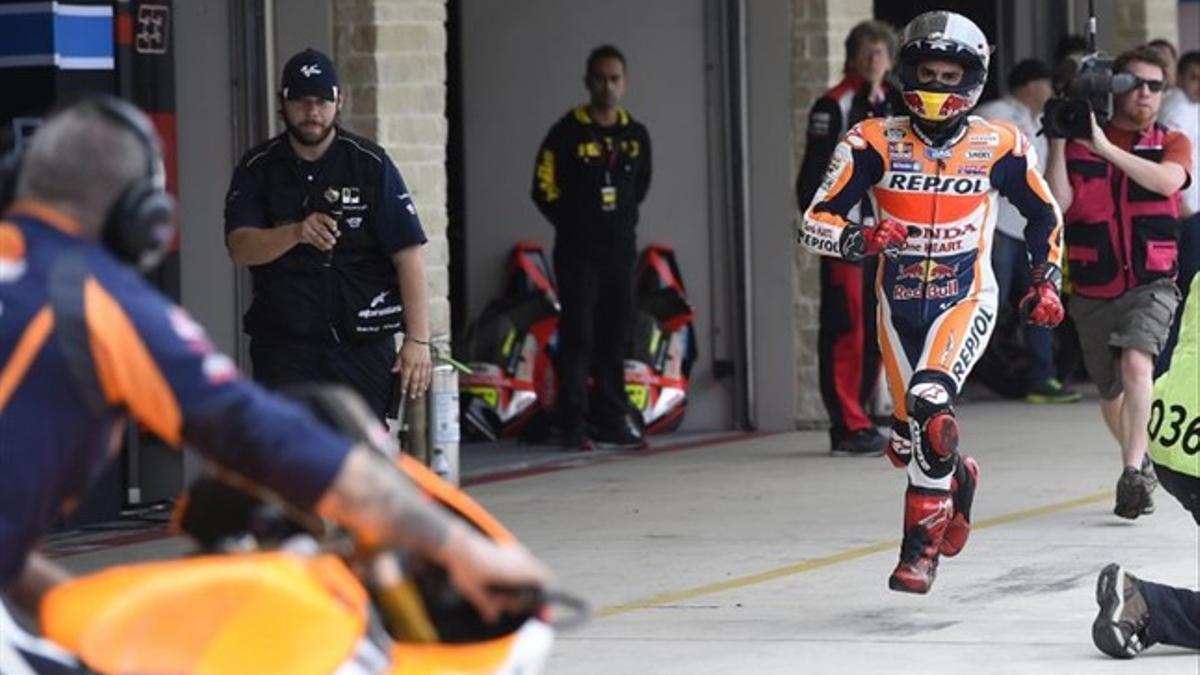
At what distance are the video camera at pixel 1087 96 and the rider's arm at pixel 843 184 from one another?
6.20 ft

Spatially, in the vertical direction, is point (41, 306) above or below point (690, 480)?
above

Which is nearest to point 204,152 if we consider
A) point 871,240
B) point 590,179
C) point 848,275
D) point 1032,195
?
point 590,179

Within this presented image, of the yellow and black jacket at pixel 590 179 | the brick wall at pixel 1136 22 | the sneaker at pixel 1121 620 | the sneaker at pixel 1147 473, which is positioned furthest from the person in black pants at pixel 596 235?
the sneaker at pixel 1121 620

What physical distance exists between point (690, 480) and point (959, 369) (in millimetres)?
4319

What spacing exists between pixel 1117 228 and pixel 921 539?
3160mm

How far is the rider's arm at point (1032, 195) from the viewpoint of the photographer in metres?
10.6

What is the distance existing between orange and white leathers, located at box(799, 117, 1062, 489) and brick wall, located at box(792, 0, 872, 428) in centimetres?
600

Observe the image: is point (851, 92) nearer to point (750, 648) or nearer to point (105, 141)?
point (750, 648)

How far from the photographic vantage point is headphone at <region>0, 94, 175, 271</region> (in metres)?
4.79

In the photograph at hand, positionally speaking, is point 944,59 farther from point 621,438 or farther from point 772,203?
point 772,203

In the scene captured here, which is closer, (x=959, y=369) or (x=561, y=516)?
(x=959, y=369)

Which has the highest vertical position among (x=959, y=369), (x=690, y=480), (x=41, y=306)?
(x=41, y=306)

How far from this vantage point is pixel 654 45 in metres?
17.0

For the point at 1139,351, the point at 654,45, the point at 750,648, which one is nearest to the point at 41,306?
the point at 750,648
